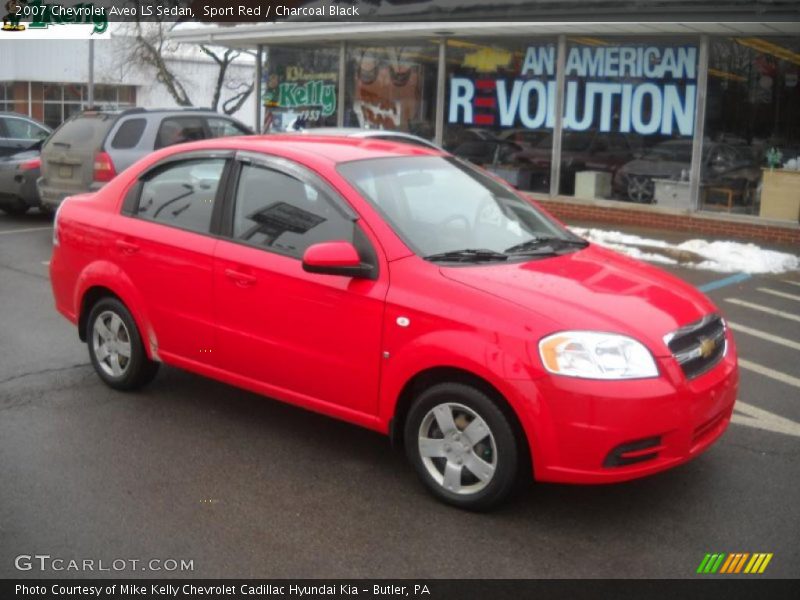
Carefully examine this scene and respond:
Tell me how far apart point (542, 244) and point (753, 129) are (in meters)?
9.61

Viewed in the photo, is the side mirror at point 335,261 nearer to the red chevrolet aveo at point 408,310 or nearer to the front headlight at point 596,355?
the red chevrolet aveo at point 408,310

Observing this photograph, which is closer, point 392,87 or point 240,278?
point 240,278

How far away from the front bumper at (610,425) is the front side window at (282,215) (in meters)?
1.47

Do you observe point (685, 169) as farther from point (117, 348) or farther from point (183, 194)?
point (117, 348)

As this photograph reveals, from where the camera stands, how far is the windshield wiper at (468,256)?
4.96m

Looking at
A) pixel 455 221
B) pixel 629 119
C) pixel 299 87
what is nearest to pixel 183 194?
pixel 455 221

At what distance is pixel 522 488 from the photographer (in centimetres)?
455

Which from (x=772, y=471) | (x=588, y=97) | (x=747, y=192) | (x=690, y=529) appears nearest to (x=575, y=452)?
(x=690, y=529)

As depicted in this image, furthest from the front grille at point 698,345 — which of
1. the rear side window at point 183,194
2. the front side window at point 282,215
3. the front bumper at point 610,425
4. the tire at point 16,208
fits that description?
the tire at point 16,208

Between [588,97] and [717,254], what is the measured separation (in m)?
4.30

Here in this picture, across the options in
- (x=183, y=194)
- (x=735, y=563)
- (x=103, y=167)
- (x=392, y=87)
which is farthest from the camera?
(x=392, y=87)

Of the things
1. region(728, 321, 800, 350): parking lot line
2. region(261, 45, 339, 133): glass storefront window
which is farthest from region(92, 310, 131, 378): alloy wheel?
region(261, 45, 339, 133): glass storefront window

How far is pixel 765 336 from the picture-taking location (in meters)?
8.31

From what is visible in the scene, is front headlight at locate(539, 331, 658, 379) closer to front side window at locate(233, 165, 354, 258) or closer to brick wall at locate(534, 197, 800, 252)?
front side window at locate(233, 165, 354, 258)
